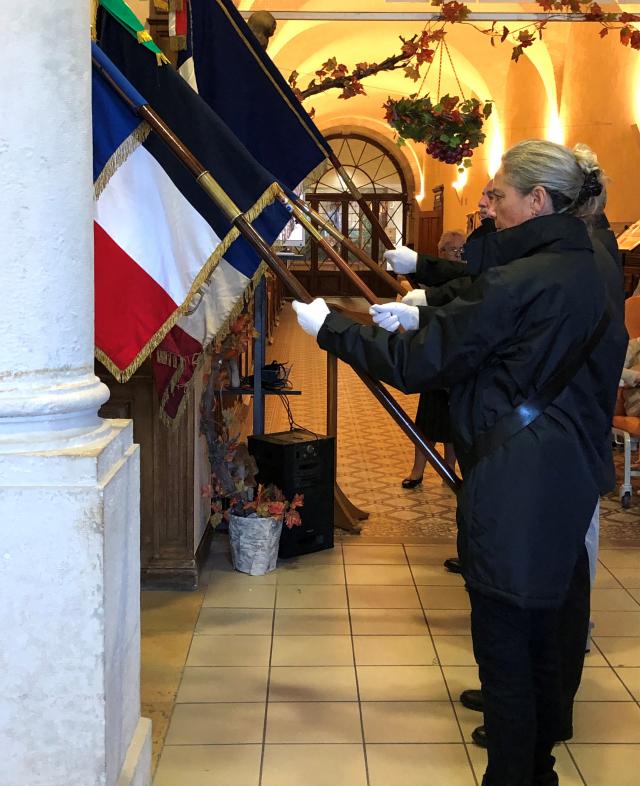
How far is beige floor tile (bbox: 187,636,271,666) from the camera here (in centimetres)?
347

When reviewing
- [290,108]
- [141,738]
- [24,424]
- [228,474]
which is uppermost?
[290,108]

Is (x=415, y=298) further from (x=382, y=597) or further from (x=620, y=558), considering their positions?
(x=620, y=558)

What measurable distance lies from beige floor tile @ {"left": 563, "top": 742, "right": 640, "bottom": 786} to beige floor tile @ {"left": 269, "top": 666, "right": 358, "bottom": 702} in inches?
29.6

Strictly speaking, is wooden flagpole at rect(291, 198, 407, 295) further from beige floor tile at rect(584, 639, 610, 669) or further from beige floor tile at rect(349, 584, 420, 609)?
beige floor tile at rect(584, 639, 610, 669)

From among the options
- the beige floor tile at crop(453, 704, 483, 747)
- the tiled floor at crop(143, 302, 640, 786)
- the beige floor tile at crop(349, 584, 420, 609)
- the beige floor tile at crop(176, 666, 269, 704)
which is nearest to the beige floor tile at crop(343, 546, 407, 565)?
the tiled floor at crop(143, 302, 640, 786)

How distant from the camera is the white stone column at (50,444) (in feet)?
5.99

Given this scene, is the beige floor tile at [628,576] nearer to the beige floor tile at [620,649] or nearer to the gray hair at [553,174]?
the beige floor tile at [620,649]

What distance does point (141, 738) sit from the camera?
224cm

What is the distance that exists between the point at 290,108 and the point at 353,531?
216 cm

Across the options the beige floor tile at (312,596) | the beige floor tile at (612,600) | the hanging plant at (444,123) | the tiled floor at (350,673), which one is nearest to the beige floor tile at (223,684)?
the tiled floor at (350,673)

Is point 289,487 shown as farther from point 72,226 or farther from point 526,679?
point 72,226

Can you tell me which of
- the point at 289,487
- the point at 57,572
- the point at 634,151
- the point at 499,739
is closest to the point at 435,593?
the point at 289,487

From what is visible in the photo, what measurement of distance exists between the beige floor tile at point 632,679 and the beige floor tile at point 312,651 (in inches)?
38.0

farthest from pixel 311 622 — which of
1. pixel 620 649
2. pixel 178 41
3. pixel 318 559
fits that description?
pixel 178 41
